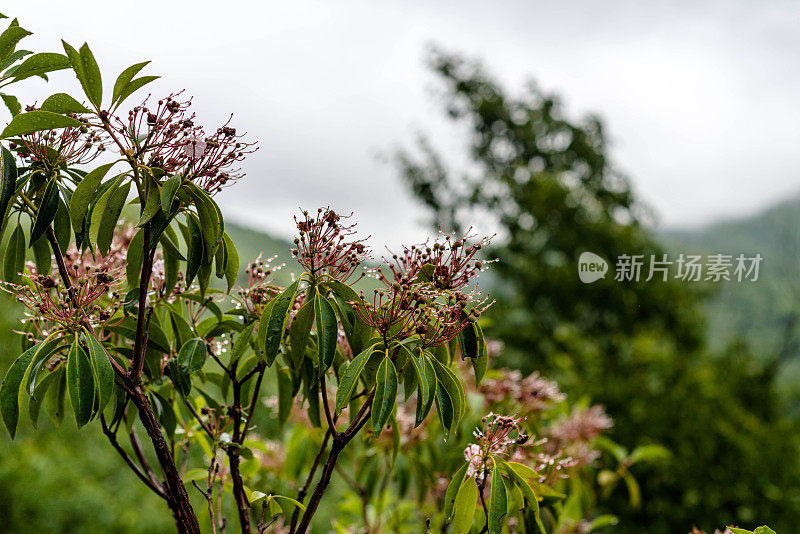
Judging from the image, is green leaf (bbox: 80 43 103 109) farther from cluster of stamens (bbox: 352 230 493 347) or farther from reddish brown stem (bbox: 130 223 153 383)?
cluster of stamens (bbox: 352 230 493 347)

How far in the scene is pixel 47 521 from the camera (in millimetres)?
3424

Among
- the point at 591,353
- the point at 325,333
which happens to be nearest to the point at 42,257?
the point at 325,333

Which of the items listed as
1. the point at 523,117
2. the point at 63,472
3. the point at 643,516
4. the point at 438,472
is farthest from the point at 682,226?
the point at 438,472

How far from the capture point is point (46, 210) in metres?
0.70

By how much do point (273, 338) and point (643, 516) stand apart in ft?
10.5

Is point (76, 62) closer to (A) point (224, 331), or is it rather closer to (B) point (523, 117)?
(A) point (224, 331)

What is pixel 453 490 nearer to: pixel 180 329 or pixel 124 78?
pixel 180 329

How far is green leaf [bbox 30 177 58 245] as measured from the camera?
696 mm

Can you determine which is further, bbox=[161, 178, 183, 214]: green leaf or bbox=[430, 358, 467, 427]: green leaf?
bbox=[430, 358, 467, 427]: green leaf

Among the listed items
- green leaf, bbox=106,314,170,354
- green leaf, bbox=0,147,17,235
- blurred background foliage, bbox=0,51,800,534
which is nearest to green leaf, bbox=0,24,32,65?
green leaf, bbox=0,147,17,235

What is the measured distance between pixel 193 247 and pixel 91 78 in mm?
196

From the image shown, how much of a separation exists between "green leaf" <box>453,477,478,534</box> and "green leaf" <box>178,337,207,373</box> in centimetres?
34

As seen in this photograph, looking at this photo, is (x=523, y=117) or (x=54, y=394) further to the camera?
(x=523, y=117)

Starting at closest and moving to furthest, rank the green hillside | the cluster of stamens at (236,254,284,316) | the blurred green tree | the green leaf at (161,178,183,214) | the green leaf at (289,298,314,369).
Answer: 1. the green leaf at (161,178,183,214)
2. the green leaf at (289,298,314,369)
3. the cluster of stamens at (236,254,284,316)
4. the blurred green tree
5. the green hillside
